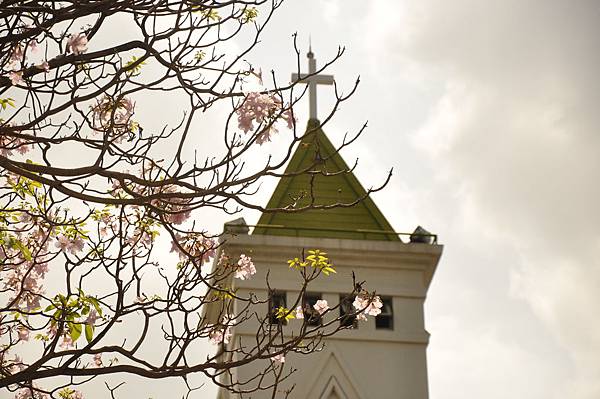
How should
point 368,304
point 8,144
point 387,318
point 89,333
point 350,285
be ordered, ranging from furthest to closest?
point 387,318 < point 350,285 < point 368,304 < point 8,144 < point 89,333

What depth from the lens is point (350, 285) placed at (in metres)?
24.3

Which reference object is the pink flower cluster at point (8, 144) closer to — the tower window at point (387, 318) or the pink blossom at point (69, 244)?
the pink blossom at point (69, 244)

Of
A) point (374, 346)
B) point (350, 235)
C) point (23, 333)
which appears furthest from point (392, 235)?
point (23, 333)

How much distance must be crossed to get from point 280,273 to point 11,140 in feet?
53.3

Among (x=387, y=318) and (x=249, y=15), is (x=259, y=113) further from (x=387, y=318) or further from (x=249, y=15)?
(x=387, y=318)

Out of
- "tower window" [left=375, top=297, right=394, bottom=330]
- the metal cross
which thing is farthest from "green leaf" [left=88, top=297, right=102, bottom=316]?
the metal cross

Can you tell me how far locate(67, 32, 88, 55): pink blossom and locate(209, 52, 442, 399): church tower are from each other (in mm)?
15867

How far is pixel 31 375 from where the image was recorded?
20.8 ft

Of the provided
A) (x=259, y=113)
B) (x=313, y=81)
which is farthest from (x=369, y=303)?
(x=313, y=81)

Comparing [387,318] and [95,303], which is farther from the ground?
[387,318]

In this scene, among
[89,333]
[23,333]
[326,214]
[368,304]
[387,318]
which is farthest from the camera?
[326,214]

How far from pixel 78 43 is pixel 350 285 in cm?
1789

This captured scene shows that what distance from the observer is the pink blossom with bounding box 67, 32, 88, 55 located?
6754 mm

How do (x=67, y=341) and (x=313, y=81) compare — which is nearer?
(x=67, y=341)
